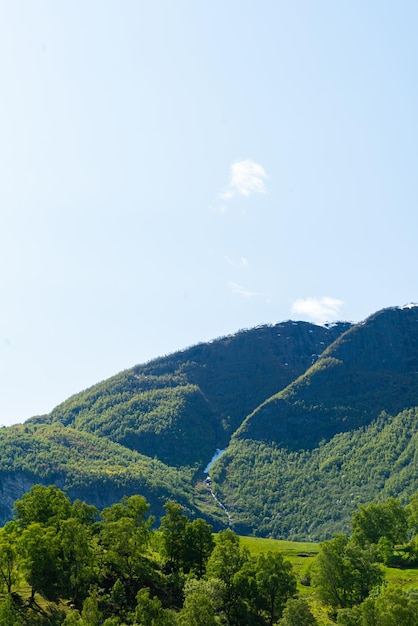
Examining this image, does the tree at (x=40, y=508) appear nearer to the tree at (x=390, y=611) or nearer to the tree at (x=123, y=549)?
the tree at (x=123, y=549)

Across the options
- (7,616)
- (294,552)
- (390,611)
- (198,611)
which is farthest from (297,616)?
(294,552)

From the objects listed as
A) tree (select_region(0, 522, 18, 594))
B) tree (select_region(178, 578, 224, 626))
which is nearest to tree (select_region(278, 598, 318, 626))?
tree (select_region(178, 578, 224, 626))

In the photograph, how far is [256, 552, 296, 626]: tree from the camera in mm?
89562

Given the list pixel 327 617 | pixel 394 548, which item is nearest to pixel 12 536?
pixel 327 617

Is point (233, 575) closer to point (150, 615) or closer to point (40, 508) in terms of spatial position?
point (150, 615)

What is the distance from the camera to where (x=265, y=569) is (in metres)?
92.2

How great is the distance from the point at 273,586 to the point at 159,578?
67.6 feet

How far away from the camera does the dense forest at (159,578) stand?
74375mm

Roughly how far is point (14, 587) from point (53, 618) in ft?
36.6

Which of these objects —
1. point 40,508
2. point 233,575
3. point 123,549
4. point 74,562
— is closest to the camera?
point 74,562

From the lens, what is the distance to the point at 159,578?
97.6 metres

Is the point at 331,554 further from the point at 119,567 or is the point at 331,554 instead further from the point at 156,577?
the point at 119,567

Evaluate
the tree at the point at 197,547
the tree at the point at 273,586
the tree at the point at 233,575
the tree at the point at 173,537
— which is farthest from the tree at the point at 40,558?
the tree at the point at 273,586

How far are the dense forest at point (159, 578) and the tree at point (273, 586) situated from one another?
0.16 metres
